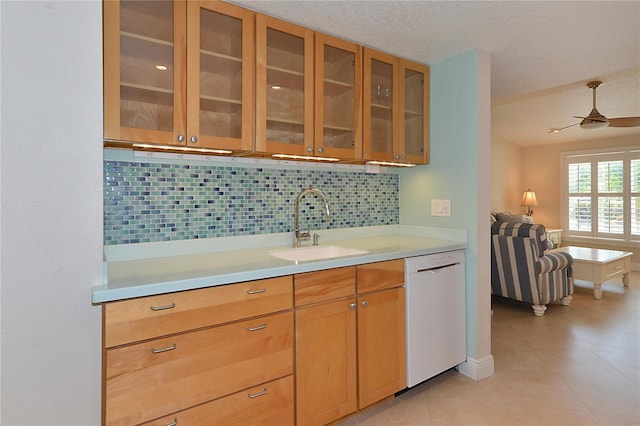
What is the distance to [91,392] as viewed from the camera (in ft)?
4.45

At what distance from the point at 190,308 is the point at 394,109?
1814 mm

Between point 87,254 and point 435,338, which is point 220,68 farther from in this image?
point 435,338

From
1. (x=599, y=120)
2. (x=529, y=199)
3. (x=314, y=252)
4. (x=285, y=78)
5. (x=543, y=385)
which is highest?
(x=599, y=120)

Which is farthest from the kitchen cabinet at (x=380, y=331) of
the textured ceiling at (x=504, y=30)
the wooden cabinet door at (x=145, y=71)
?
the textured ceiling at (x=504, y=30)

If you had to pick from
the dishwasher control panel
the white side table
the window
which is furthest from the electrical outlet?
the window

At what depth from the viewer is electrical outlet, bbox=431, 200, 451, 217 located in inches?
100

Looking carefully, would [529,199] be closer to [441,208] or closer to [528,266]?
[528,266]

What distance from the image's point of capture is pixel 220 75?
175cm

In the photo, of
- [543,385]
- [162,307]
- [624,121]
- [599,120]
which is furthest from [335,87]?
[624,121]

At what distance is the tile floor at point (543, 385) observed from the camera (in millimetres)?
1949

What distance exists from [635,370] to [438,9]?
9.07 ft

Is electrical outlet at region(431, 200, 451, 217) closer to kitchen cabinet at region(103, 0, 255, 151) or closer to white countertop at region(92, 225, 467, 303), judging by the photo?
white countertop at region(92, 225, 467, 303)

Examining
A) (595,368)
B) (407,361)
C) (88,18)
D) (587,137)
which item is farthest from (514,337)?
(587,137)

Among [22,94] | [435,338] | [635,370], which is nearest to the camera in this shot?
[22,94]
